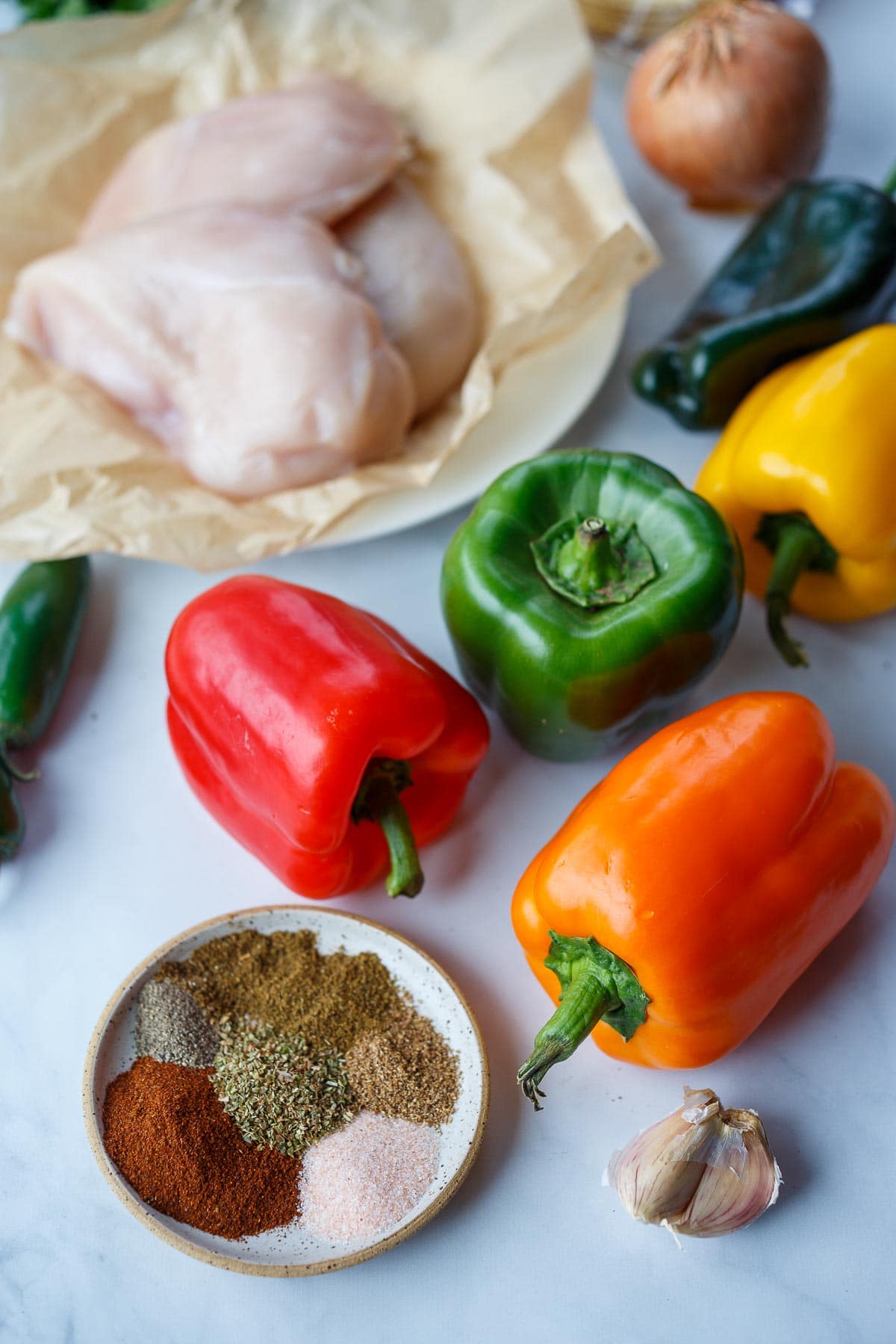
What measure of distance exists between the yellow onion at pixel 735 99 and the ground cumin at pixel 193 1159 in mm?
1486

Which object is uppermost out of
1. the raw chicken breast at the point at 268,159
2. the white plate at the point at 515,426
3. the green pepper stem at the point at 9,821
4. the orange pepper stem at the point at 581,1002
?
the raw chicken breast at the point at 268,159

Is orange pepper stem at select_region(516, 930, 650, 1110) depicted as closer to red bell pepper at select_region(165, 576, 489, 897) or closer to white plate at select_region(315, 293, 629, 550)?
red bell pepper at select_region(165, 576, 489, 897)

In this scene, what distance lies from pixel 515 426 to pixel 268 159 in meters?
0.52

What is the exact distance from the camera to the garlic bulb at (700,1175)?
3.14 ft

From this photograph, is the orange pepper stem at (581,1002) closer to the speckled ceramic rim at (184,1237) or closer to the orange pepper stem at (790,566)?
the speckled ceramic rim at (184,1237)

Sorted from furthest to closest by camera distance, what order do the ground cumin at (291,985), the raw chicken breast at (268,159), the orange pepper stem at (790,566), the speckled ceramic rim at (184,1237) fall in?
the raw chicken breast at (268,159) → the orange pepper stem at (790,566) → the ground cumin at (291,985) → the speckled ceramic rim at (184,1237)

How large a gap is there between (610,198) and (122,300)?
713 millimetres

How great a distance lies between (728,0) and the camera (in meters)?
1.69

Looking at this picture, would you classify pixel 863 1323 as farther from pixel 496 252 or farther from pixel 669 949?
pixel 496 252

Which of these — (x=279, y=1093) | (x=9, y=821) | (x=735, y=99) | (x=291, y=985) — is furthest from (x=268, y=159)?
(x=279, y=1093)

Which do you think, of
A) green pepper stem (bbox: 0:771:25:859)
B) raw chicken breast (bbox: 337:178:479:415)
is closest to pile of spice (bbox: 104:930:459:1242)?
green pepper stem (bbox: 0:771:25:859)

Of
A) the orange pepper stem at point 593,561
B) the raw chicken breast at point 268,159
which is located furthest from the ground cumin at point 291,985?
the raw chicken breast at point 268,159

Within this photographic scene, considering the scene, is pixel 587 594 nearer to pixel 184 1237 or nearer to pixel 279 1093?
pixel 279 1093

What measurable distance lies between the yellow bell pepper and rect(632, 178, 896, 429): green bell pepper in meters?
0.09
